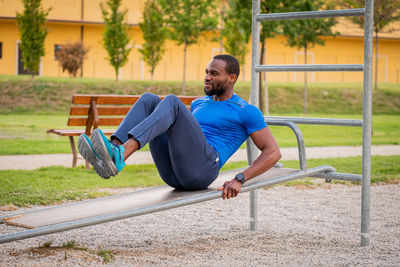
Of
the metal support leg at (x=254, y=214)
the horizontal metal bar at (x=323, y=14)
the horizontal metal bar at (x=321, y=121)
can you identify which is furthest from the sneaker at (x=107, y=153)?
the horizontal metal bar at (x=323, y=14)

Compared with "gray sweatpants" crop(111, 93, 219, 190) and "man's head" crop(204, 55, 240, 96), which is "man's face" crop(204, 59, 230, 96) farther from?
"gray sweatpants" crop(111, 93, 219, 190)

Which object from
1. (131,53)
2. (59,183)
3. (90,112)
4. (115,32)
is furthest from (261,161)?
(131,53)

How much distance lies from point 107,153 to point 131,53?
1061 inches

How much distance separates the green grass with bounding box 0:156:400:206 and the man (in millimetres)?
2292

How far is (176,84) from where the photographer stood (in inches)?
891

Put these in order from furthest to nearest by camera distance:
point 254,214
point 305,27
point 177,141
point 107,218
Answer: point 305,27
point 254,214
point 177,141
point 107,218

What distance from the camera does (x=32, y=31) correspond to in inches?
834

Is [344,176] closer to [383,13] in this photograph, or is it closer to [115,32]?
[383,13]

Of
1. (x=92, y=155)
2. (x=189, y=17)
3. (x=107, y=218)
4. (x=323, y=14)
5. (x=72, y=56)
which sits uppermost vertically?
(x=189, y=17)

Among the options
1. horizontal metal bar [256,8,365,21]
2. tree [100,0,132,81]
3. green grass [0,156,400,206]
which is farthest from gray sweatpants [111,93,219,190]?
tree [100,0,132,81]

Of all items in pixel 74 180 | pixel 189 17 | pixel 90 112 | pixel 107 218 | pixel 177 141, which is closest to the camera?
pixel 107 218

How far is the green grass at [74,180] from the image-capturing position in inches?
219

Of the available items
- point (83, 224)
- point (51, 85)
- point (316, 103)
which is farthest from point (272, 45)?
point (83, 224)

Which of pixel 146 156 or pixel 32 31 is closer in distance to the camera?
pixel 146 156
